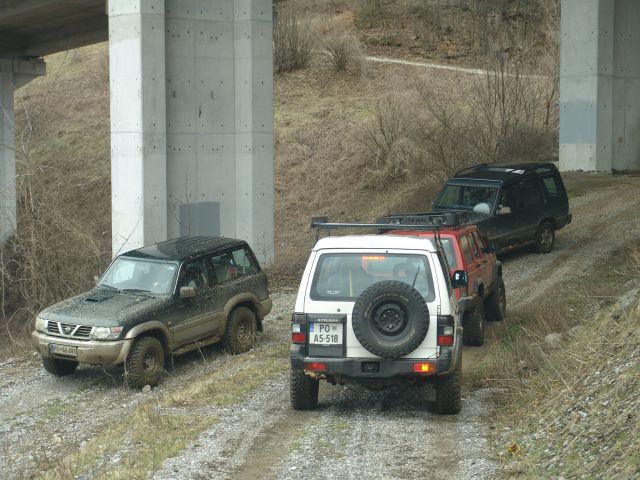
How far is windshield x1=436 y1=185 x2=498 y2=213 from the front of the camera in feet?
62.1

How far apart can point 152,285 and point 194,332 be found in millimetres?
852

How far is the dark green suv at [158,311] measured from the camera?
12.3 metres

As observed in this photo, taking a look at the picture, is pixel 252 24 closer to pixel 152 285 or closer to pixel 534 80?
pixel 152 285

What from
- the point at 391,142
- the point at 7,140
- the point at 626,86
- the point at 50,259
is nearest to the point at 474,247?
the point at 50,259

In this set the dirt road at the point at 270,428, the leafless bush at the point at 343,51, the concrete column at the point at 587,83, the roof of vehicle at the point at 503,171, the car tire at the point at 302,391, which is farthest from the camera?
the leafless bush at the point at 343,51

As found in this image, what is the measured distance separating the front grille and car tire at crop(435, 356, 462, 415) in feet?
15.6

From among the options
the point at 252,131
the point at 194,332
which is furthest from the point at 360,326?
the point at 252,131

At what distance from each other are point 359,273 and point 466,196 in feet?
32.3

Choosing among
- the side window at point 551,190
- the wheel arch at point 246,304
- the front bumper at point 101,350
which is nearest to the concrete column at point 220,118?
the side window at point 551,190

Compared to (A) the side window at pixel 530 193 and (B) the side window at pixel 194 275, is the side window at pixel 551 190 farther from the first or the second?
(B) the side window at pixel 194 275

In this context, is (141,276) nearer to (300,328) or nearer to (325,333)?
(300,328)

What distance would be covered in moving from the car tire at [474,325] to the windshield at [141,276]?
395 centimetres

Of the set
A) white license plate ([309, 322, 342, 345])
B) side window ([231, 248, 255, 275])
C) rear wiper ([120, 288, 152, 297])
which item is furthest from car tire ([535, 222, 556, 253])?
white license plate ([309, 322, 342, 345])

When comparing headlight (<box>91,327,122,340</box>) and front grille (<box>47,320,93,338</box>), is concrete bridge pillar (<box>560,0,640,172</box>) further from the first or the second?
front grille (<box>47,320,93,338</box>)
